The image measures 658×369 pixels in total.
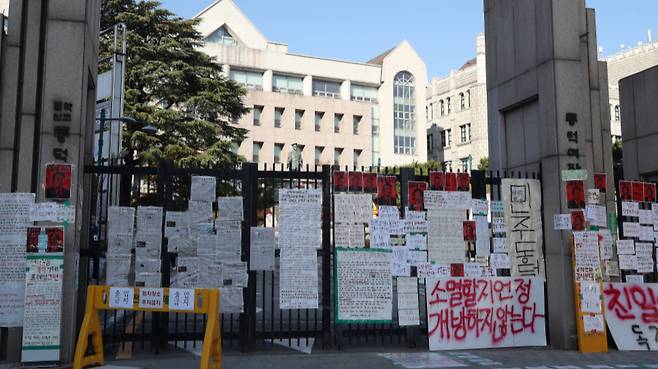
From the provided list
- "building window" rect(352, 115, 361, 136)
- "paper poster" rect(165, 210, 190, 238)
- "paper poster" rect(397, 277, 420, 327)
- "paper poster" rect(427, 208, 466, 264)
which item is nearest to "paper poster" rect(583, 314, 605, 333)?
"paper poster" rect(427, 208, 466, 264)

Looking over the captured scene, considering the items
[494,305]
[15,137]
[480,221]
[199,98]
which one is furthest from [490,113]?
[199,98]

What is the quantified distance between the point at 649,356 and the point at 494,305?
2.32 m

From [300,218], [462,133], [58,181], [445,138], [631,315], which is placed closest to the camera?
[58,181]

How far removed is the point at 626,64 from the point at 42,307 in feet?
268

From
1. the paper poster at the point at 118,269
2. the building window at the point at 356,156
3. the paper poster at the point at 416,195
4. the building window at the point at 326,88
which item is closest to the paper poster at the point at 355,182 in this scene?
the paper poster at the point at 416,195

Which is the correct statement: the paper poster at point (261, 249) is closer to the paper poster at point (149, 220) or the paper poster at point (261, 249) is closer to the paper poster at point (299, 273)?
the paper poster at point (299, 273)

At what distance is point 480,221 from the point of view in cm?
965

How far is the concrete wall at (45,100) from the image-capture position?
26.0 feet

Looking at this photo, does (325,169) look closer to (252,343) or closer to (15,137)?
(252,343)

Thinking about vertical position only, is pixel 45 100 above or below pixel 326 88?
below

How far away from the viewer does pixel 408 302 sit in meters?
9.14

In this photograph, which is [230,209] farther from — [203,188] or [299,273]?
[299,273]

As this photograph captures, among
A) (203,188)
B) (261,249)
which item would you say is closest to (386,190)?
(261,249)

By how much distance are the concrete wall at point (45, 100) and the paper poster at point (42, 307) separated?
0.10 m
